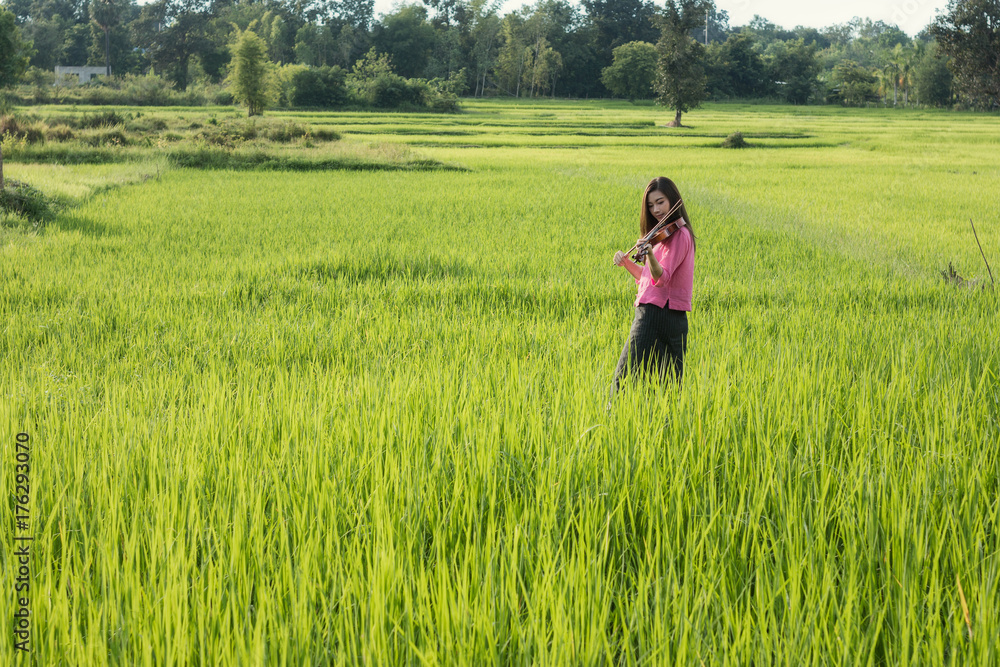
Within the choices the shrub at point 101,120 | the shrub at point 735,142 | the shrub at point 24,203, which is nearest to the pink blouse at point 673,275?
the shrub at point 24,203

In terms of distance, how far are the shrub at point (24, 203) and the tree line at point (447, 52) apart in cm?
4162

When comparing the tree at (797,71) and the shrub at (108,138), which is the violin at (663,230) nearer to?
the shrub at (108,138)

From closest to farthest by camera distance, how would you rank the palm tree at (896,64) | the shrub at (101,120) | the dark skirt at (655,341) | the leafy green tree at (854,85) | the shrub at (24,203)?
1. the dark skirt at (655,341)
2. the shrub at (24,203)
3. the shrub at (101,120)
4. the leafy green tree at (854,85)
5. the palm tree at (896,64)

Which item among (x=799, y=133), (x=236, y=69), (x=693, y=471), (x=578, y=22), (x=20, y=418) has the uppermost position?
(x=578, y=22)

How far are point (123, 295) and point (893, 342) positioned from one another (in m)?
5.85

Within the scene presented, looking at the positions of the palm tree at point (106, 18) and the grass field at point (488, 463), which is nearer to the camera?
the grass field at point (488, 463)

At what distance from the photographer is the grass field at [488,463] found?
141 cm

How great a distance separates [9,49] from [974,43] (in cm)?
4659

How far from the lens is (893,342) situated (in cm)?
386

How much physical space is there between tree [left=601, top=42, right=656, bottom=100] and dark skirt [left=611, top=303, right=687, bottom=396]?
70968 mm

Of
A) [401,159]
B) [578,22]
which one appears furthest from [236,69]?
[578,22]

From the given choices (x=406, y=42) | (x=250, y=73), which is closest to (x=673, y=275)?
(x=250, y=73)

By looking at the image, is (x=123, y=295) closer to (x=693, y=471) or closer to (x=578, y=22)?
(x=693, y=471)

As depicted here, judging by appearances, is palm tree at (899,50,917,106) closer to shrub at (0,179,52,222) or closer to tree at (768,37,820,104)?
tree at (768,37,820,104)
